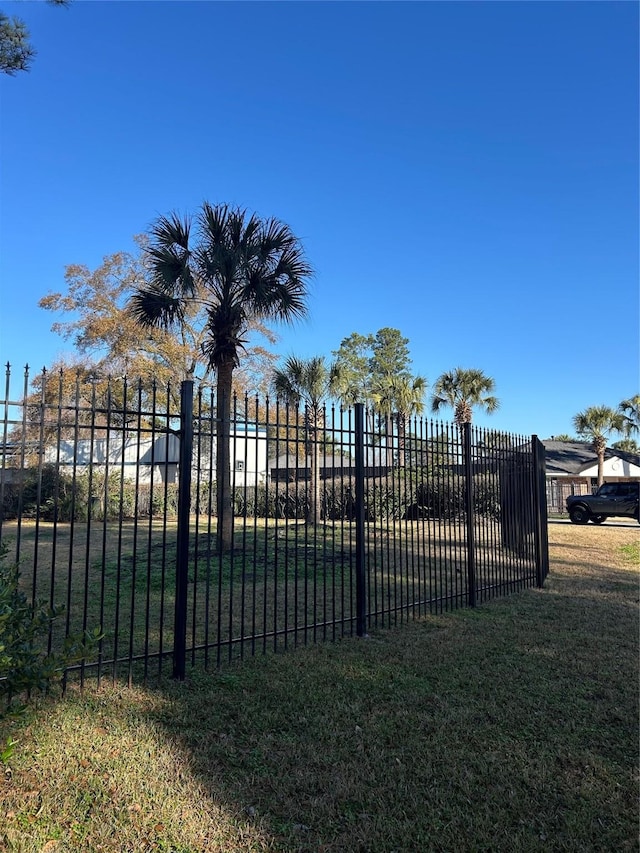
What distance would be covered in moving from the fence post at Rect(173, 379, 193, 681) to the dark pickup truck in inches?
773

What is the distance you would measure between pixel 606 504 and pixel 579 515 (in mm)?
1076

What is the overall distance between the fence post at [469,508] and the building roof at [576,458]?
102 ft

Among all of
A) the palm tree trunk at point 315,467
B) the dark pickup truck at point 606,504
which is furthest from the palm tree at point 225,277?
the dark pickup truck at point 606,504

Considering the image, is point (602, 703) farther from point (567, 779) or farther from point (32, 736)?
point (32, 736)

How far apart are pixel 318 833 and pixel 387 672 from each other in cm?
204

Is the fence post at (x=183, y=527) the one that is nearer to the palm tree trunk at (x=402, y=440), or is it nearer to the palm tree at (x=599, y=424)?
the palm tree trunk at (x=402, y=440)

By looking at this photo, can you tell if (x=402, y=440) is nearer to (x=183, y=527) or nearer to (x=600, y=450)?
(x=183, y=527)

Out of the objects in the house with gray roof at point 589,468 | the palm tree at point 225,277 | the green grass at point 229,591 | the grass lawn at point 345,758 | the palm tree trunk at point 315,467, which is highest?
the palm tree at point 225,277

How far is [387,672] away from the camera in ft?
14.5

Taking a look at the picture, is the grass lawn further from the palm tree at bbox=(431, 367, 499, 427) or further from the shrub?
the palm tree at bbox=(431, 367, 499, 427)

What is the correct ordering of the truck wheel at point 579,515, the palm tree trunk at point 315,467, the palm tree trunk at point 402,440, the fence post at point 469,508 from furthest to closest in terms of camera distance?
the truck wheel at point 579,515 < the fence post at point 469,508 < the palm tree trunk at point 402,440 < the palm tree trunk at point 315,467

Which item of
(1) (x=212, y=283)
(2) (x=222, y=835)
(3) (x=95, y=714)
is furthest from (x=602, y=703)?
(1) (x=212, y=283)

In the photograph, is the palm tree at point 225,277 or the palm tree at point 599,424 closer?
the palm tree at point 225,277

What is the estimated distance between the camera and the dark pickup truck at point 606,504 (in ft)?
64.6
